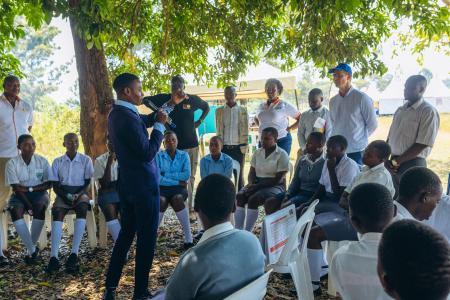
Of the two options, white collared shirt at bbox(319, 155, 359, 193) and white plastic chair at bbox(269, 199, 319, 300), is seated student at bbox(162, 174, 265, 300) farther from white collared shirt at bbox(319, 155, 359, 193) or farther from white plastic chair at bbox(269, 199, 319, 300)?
white collared shirt at bbox(319, 155, 359, 193)

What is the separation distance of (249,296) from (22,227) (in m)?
3.95

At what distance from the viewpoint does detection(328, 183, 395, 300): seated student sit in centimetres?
202

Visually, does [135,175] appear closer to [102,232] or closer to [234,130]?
[102,232]

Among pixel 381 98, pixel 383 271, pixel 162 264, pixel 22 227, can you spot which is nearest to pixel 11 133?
pixel 22 227

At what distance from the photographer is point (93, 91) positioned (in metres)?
6.07

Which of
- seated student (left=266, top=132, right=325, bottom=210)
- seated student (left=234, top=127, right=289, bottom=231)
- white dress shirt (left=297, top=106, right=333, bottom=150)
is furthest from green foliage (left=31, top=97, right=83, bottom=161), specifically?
seated student (left=266, top=132, right=325, bottom=210)

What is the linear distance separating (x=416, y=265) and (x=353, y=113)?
3.94 metres

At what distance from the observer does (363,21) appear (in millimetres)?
6258

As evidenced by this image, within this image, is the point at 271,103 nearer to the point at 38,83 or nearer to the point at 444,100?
the point at 444,100

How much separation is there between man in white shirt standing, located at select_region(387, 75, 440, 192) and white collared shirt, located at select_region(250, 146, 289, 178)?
4.17 ft

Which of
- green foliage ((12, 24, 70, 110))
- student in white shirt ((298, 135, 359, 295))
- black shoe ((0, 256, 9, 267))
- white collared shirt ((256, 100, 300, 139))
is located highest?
green foliage ((12, 24, 70, 110))

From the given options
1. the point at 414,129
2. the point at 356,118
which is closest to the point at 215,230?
the point at 414,129

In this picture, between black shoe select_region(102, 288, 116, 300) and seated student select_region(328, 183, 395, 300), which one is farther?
black shoe select_region(102, 288, 116, 300)

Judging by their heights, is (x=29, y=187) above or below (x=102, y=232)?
above
